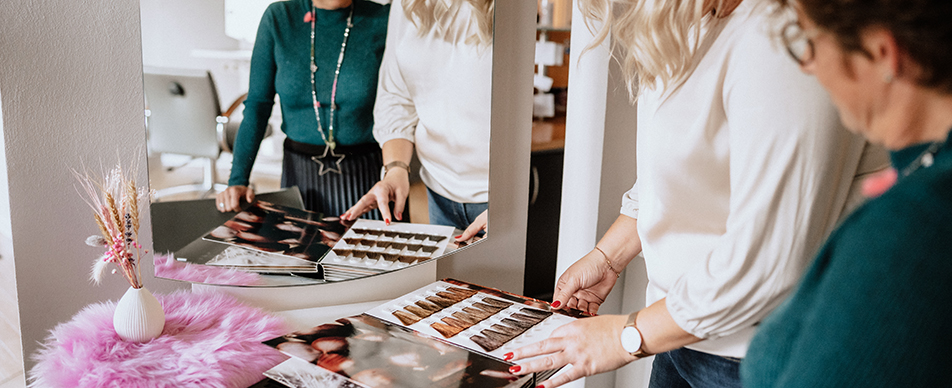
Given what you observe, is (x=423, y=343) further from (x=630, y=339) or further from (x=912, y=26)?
(x=912, y=26)

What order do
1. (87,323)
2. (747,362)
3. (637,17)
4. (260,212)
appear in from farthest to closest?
(260,212)
(87,323)
(637,17)
(747,362)

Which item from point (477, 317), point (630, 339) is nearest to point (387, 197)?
point (477, 317)

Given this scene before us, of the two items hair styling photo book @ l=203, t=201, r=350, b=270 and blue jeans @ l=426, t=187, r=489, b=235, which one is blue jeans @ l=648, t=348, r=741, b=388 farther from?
hair styling photo book @ l=203, t=201, r=350, b=270

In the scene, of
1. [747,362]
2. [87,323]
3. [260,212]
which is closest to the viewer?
[747,362]

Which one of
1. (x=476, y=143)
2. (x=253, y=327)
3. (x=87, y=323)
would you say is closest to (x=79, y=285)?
(x=87, y=323)

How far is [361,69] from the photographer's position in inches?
38.6

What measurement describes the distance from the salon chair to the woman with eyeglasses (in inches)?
31.5

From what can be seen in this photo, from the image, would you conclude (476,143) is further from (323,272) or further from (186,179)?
(186,179)

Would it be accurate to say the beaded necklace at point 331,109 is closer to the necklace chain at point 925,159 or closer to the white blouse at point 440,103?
the white blouse at point 440,103

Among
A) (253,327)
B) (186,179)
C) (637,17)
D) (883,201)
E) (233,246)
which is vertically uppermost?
(637,17)

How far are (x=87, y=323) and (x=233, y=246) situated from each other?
228 mm

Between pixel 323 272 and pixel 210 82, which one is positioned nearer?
pixel 210 82

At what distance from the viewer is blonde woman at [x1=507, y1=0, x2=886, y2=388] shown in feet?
1.89

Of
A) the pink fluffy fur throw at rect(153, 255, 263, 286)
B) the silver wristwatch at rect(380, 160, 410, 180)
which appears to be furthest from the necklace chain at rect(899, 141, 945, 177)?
the pink fluffy fur throw at rect(153, 255, 263, 286)
